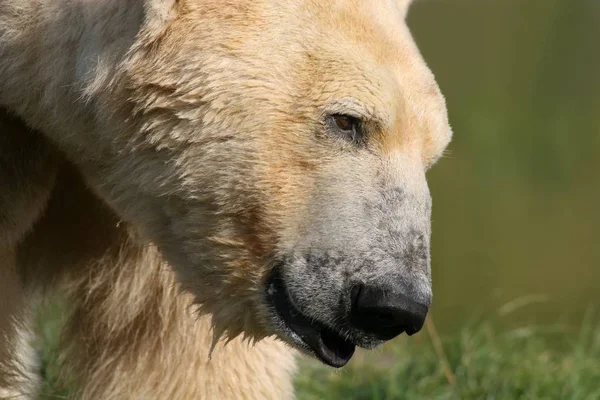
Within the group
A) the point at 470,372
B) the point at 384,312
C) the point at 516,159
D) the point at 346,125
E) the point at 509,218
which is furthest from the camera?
the point at 516,159

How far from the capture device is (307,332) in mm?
2906

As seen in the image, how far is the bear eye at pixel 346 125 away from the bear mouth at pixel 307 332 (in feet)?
1.29

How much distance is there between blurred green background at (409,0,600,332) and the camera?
898cm

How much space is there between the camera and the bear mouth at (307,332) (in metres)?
2.88

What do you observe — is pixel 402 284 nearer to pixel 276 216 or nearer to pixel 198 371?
pixel 276 216

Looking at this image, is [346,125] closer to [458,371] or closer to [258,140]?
[258,140]

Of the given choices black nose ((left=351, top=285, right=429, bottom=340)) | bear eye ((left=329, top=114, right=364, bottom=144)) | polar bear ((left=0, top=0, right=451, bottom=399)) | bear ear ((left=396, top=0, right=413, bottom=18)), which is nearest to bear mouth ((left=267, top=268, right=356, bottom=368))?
polar bear ((left=0, top=0, right=451, bottom=399))

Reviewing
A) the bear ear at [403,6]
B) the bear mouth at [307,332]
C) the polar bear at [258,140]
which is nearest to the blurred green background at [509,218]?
the bear ear at [403,6]

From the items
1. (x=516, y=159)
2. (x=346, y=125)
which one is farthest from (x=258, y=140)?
(x=516, y=159)

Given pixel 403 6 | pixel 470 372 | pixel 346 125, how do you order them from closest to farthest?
pixel 346 125 → pixel 403 6 → pixel 470 372

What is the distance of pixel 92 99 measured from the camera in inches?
A: 117

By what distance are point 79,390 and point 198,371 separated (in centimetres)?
51

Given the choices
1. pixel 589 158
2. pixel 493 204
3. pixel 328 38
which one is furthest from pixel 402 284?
pixel 589 158

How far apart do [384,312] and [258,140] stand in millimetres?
542
